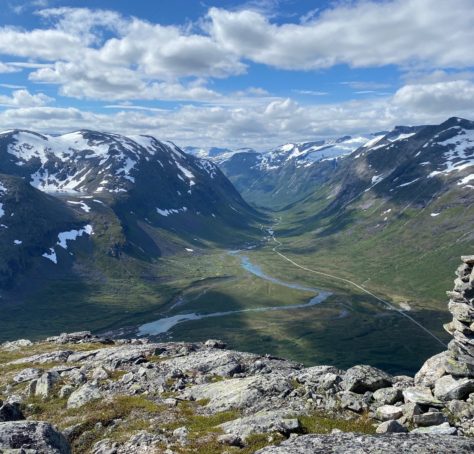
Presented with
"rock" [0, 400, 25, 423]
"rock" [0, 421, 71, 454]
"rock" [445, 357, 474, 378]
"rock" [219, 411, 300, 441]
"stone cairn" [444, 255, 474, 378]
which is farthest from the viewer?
"stone cairn" [444, 255, 474, 378]

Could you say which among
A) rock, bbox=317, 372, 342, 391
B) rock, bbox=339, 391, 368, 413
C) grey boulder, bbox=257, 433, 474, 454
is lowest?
rock, bbox=317, 372, 342, 391

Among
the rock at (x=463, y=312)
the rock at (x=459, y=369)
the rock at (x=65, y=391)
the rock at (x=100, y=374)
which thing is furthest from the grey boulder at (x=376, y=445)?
the rock at (x=100, y=374)

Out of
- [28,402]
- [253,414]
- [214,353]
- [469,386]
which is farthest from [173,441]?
[214,353]

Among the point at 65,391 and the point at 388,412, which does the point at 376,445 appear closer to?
the point at 388,412

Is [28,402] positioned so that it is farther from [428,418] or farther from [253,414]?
[428,418]

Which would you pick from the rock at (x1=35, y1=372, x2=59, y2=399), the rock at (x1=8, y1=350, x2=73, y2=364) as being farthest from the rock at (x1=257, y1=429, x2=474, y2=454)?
the rock at (x1=8, y1=350, x2=73, y2=364)

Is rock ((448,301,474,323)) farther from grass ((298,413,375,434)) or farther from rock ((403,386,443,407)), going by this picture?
grass ((298,413,375,434))
